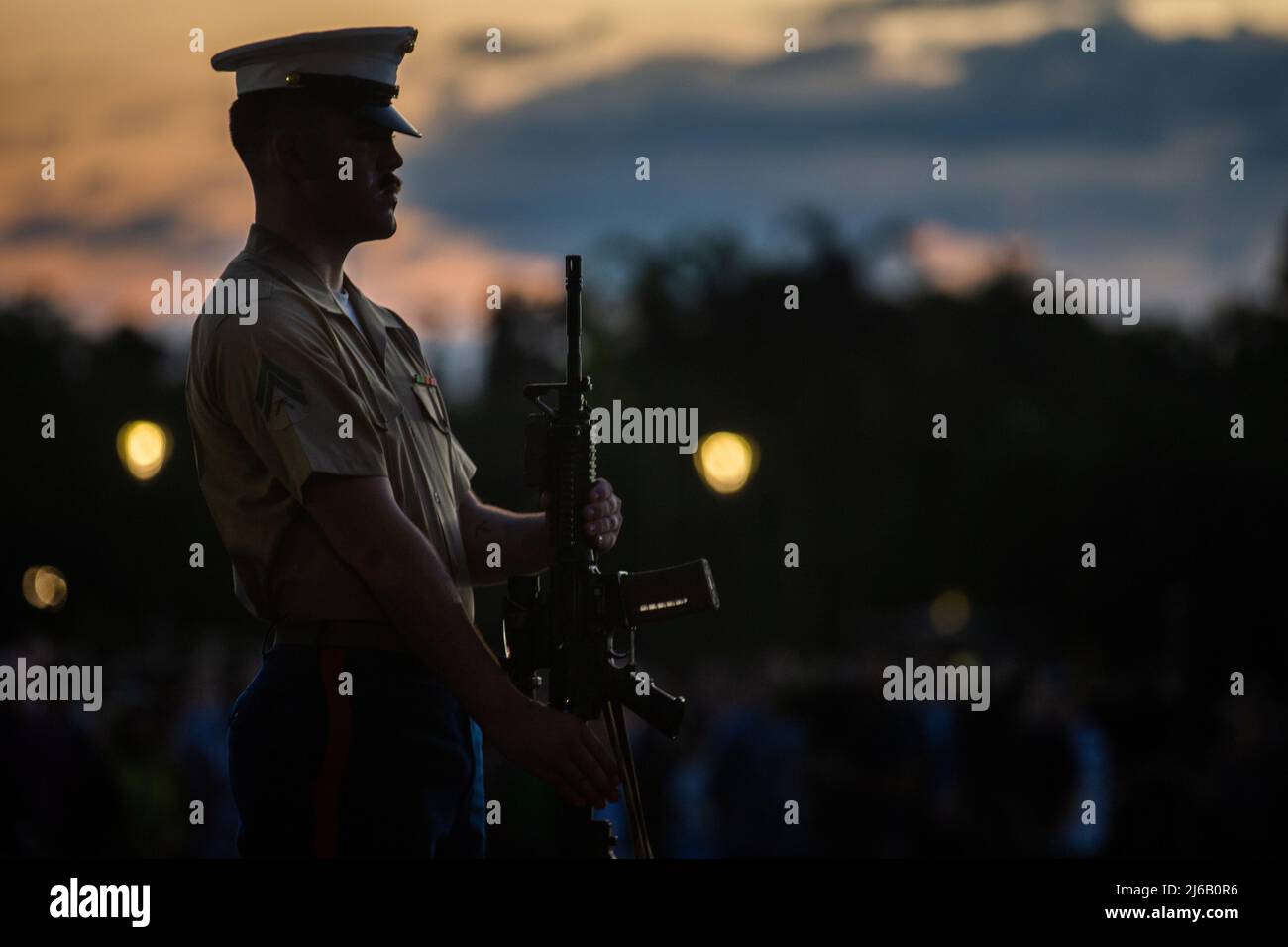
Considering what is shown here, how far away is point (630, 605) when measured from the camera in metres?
4.49

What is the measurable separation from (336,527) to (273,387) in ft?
1.03

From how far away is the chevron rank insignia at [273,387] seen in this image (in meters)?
4.12

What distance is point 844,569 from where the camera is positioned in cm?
6291

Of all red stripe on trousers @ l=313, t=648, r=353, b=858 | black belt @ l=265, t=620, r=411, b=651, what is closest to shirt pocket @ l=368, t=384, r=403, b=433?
black belt @ l=265, t=620, r=411, b=651

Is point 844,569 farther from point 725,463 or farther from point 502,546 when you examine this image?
point 502,546

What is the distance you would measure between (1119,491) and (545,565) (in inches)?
1489

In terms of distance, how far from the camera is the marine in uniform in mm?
4098

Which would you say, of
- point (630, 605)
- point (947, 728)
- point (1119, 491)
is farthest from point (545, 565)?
point (1119, 491)

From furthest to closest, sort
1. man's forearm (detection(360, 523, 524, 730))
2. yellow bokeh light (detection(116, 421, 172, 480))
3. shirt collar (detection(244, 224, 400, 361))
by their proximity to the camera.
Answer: yellow bokeh light (detection(116, 421, 172, 480)), shirt collar (detection(244, 224, 400, 361)), man's forearm (detection(360, 523, 524, 730))

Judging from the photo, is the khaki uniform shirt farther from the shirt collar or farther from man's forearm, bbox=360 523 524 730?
man's forearm, bbox=360 523 524 730

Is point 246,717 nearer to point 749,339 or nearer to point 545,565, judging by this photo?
point 545,565

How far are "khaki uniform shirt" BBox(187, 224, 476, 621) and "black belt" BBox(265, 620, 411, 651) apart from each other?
0.06 ft

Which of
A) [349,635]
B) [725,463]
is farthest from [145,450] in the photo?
[349,635]

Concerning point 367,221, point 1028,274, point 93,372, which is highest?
point 1028,274
